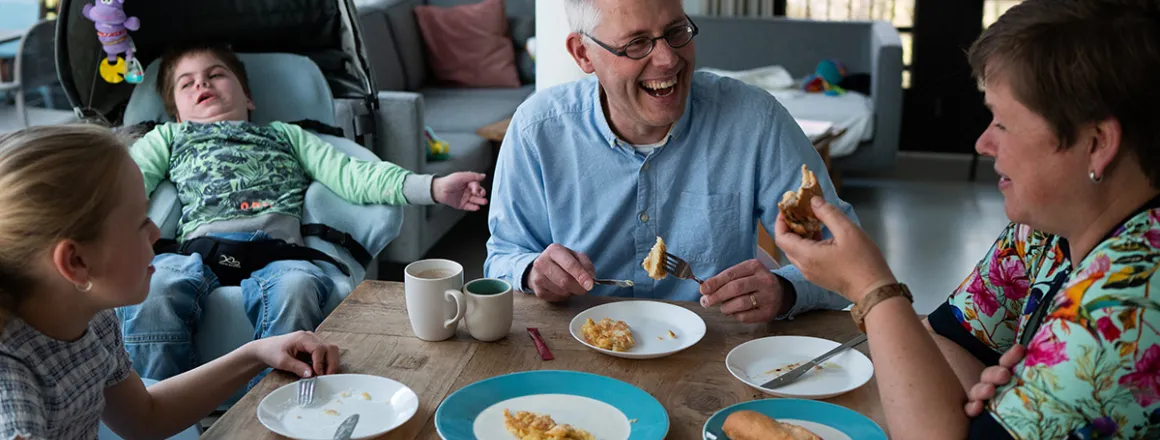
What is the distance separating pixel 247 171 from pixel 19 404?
1575 millimetres

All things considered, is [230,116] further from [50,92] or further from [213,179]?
[50,92]

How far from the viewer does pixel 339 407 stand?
137 centimetres

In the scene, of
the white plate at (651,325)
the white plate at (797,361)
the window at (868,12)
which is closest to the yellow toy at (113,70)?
the white plate at (651,325)

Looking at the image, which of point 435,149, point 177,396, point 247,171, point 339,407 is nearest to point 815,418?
point 339,407

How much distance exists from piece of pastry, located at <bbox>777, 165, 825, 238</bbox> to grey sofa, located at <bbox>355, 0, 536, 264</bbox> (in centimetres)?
228

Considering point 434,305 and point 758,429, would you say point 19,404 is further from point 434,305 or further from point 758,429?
point 758,429

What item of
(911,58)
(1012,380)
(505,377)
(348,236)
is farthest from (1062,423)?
(911,58)

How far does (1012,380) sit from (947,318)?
1.21 ft

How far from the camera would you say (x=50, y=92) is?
179 inches

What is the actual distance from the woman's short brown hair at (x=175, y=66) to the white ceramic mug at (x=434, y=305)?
5.44ft

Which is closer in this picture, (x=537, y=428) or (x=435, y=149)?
(x=537, y=428)

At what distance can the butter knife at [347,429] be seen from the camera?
4.13 feet

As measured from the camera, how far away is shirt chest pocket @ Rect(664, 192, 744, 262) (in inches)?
76.8

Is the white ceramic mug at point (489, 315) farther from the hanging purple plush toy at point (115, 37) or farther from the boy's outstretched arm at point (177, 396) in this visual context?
the hanging purple plush toy at point (115, 37)
